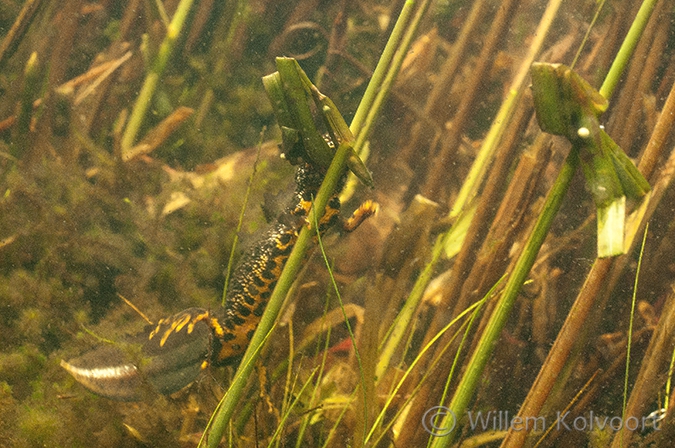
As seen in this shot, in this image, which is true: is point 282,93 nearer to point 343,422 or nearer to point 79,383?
point 343,422

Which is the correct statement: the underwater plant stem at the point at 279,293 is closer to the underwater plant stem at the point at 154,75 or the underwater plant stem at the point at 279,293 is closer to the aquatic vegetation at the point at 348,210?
Result: the aquatic vegetation at the point at 348,210

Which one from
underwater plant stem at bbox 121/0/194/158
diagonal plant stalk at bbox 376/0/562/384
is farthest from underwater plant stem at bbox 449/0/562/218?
underwater plant stem at bbox 121/0/194/158

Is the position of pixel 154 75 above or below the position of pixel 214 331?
above

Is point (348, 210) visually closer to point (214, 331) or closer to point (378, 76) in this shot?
point (214, 331)

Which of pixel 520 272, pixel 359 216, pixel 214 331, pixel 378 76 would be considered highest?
pixel 378 76

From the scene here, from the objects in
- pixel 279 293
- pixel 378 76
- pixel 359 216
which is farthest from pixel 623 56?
pixel 359 216

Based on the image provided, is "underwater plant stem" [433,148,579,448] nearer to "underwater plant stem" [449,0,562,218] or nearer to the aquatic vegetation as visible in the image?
the aquatic vegetation
